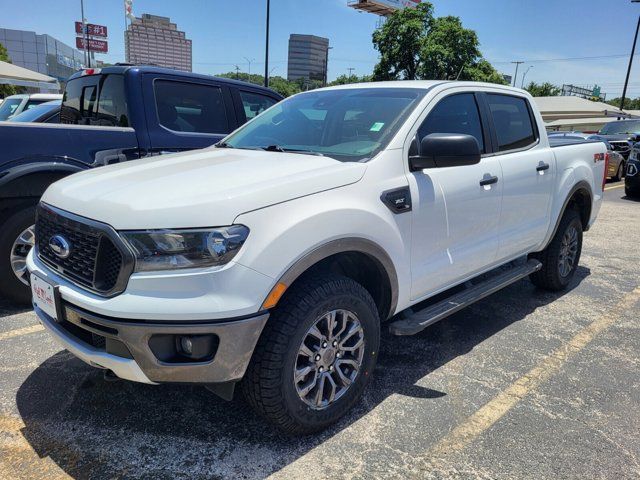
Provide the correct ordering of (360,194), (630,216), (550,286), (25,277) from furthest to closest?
(630,216) < (550,286) < (25,277) < (360,194)

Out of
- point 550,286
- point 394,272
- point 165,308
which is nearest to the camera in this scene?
point 165,308

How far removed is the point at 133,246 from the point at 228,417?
3.89 feet

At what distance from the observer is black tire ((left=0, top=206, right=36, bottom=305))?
3.90 metres

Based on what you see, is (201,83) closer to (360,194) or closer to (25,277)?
(25,277)

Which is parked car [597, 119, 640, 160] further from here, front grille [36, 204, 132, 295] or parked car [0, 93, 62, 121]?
front grille [36, 204, 132, 295]

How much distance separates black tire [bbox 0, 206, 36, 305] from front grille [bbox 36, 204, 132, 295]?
1.66 metres

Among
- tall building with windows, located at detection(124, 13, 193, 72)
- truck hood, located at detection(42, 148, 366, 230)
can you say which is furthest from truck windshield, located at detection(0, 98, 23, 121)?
tall building with windows, located at detection(124, 13, 193, 72)

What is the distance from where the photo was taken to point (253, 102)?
5.75m

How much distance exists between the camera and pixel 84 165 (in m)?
4.18

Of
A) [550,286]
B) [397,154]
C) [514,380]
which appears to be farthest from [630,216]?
[397,154]

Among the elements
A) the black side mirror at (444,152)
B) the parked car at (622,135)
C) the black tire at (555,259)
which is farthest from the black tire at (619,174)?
the black side mirror at (444,152)

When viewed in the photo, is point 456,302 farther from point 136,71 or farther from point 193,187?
point 136,71

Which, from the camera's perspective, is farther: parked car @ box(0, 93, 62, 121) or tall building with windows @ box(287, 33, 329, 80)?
tall building with windows @ box(287, 33, 329, 80)

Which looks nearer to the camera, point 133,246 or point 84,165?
point 133,246
